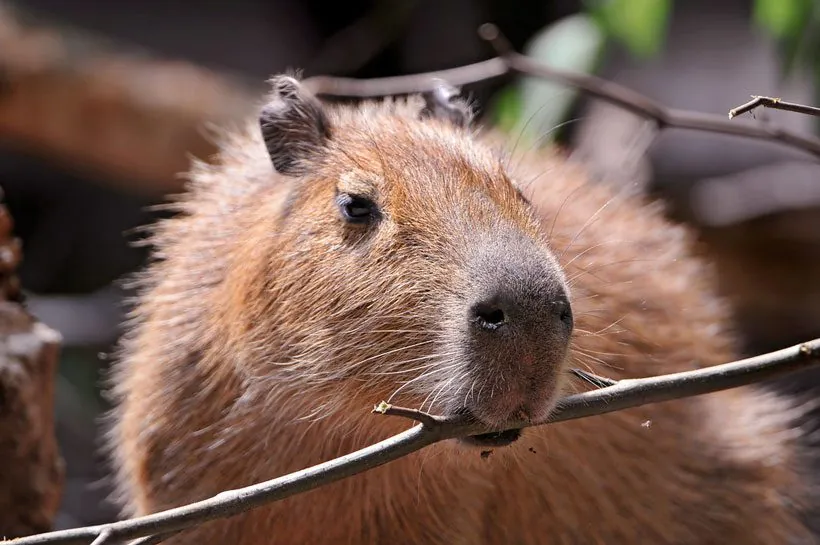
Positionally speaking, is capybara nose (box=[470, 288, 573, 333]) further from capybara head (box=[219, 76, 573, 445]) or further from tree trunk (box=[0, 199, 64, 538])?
tree trunk (box=[0, 199, 64, 538])

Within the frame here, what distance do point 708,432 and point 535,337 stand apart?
141 cm

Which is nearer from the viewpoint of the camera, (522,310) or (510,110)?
(522,310)

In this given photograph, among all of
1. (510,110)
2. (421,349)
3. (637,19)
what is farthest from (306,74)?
(421,349)

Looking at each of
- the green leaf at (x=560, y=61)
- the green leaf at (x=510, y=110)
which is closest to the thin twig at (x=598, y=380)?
the green leaf at (x=560, y=61)

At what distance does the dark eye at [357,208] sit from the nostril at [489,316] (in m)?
0.46

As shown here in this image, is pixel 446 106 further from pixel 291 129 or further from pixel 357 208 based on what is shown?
pixel 357 208

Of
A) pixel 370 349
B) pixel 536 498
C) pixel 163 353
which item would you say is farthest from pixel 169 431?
pixel 536 498

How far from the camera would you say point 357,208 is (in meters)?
2.28

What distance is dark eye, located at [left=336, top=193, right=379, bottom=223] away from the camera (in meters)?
2.26

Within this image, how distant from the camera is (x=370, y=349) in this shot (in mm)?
2172

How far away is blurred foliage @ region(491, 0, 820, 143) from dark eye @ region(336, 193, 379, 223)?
0.72m

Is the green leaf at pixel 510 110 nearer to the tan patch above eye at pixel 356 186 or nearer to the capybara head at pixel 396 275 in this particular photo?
the capybara head at pixel 396 275

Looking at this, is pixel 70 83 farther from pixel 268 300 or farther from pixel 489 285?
pixel 489 285

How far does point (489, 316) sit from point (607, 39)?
2143 mm
